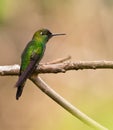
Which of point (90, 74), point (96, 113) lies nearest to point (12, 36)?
point (90, 74)

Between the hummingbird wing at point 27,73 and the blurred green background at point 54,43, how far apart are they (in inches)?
132

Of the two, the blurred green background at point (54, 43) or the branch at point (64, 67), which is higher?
the branch at point (64, 67)

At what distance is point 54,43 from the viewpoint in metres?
6.11

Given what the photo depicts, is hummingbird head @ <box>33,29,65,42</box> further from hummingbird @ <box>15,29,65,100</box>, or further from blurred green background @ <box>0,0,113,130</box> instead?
blurred green background @ <box>0,0,113,130</box>

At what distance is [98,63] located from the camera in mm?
1387

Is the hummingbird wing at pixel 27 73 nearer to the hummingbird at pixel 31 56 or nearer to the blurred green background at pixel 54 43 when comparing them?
the hummingbird at pixel 31 56

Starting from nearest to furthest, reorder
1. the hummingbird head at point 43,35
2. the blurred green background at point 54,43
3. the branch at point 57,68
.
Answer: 1. the branch at point 57,68
2. the hummingbird head at point 43,35
3. the blurred green background at point 54,43

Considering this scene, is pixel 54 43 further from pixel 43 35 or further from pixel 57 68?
pixel 57 68

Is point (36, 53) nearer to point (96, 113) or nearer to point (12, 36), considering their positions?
point (96, 113)

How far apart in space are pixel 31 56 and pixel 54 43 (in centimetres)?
450

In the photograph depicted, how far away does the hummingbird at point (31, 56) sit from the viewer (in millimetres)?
1429

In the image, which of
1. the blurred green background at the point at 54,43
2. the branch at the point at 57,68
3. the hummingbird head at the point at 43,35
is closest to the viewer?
the branch at the point at 57,68

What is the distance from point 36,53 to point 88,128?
0.91m

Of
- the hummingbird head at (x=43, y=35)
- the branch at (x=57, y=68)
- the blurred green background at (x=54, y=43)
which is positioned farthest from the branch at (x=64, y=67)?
the blurred green background at (x=54, y=43)
